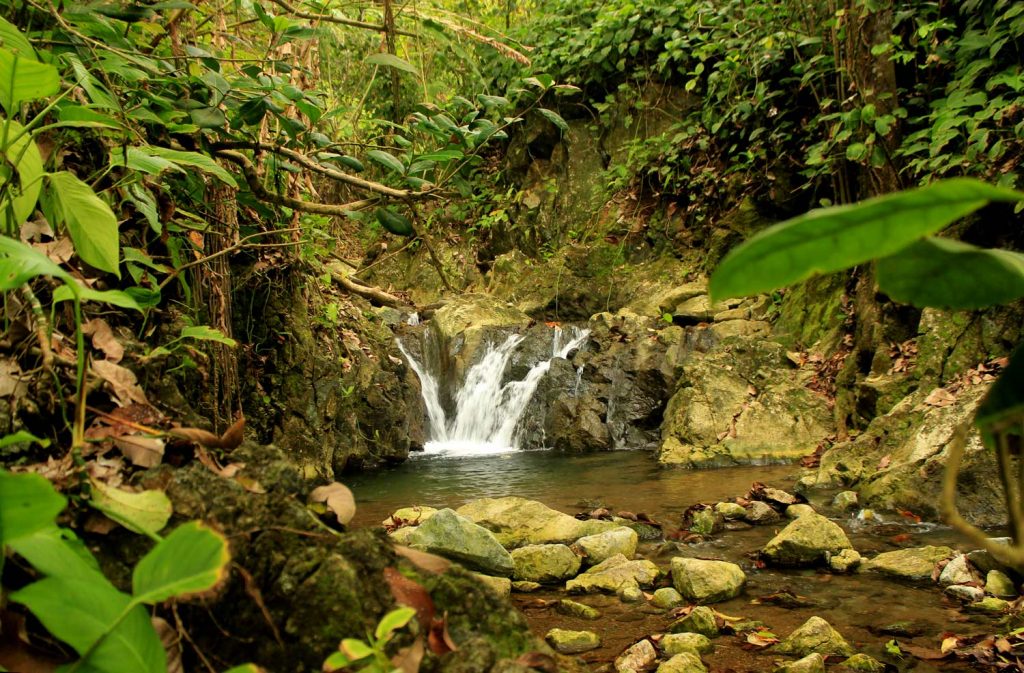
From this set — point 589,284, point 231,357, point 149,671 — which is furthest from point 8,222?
point 589,284

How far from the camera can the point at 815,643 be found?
2.49 meters

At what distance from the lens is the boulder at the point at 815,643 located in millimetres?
2468

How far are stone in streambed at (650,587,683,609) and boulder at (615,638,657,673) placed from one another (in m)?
0.47

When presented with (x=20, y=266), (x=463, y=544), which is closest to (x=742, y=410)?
(x=463, y=544)

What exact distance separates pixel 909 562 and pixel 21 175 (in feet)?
12.1

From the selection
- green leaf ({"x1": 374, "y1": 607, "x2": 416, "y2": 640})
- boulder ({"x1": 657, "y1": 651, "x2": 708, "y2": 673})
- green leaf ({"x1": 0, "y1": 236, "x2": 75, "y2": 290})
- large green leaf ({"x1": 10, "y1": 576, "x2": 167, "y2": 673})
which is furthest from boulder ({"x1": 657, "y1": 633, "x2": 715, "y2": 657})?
green leaf ({"x1": 0, "y1": 236, "x2": 75, "y2": 290})

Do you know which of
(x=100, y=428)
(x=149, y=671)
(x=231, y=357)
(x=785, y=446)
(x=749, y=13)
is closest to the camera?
(x=149, y=671)

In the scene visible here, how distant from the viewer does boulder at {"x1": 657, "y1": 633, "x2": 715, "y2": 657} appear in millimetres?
2508

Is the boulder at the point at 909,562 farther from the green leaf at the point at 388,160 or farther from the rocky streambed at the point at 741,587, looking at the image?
the green leaf at the point at 388,160

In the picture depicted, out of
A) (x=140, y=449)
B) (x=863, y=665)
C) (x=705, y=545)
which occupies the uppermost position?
(x=140, y=449)

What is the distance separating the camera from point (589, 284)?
10680 mm

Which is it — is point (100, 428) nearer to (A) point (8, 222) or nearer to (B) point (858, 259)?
(A) point (8, 222)

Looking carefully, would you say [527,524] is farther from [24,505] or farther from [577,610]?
[24,505]

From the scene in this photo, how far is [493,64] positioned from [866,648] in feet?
35.2
